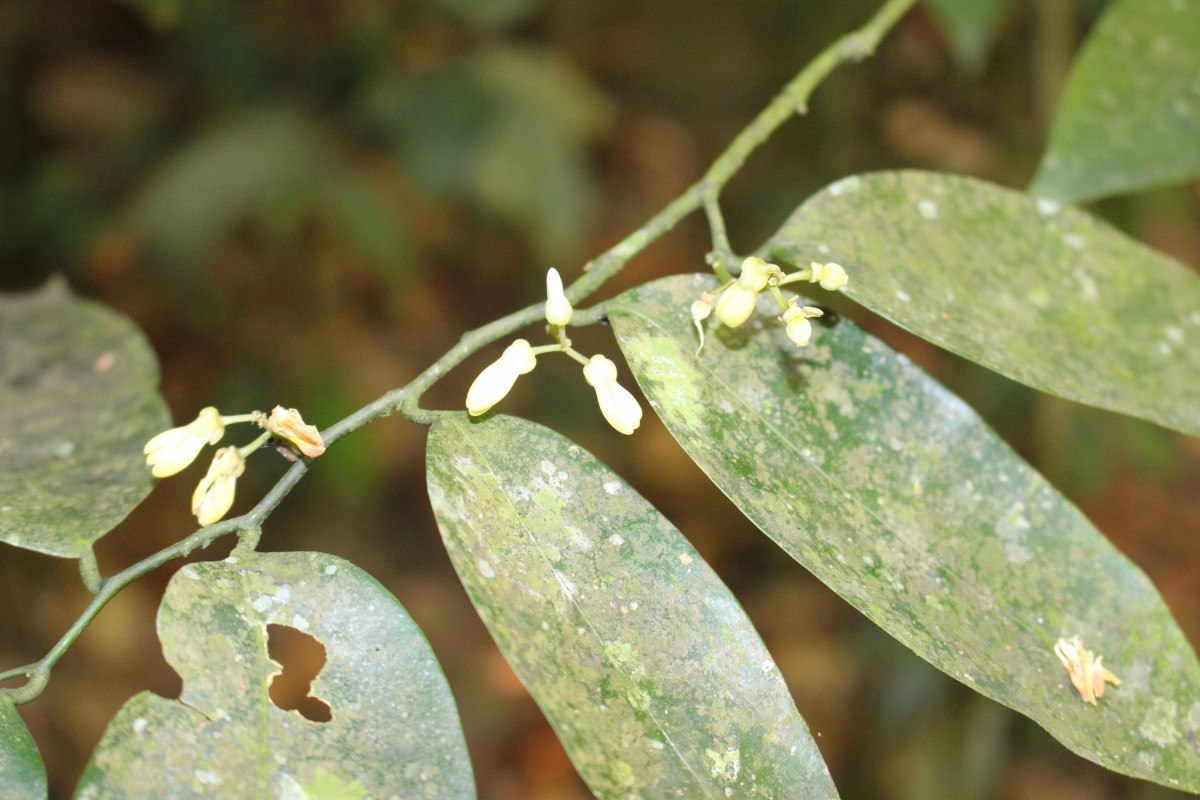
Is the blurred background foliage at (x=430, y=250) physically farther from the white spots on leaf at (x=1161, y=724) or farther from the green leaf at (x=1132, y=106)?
the white spots on leaf at (x=1161, y=724)

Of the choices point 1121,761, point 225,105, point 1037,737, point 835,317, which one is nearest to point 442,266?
point 225,105

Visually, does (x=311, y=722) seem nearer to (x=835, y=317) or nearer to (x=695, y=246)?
(x=835, y=317)

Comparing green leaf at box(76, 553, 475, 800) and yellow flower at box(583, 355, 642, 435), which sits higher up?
yellow flower at box(583, 355, 642, 435)

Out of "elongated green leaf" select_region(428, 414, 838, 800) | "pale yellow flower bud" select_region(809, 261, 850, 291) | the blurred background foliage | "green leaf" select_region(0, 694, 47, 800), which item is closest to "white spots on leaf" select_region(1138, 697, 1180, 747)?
"elongated green leaf" select_region(428, 414, 838, 800)

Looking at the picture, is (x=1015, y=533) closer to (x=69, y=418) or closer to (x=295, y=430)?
(x=295, y=430)

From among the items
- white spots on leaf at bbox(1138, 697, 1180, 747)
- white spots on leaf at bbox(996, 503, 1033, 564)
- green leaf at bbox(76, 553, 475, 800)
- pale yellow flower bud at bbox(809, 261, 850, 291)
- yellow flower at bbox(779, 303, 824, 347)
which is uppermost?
pale yellow flower bud at bbox(809, 261, 850, 291)

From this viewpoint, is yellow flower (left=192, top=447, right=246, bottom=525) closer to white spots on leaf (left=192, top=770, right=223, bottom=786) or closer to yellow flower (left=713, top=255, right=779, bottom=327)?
white spots on leaf (left=192, top=770, right=223, bottom=786)
